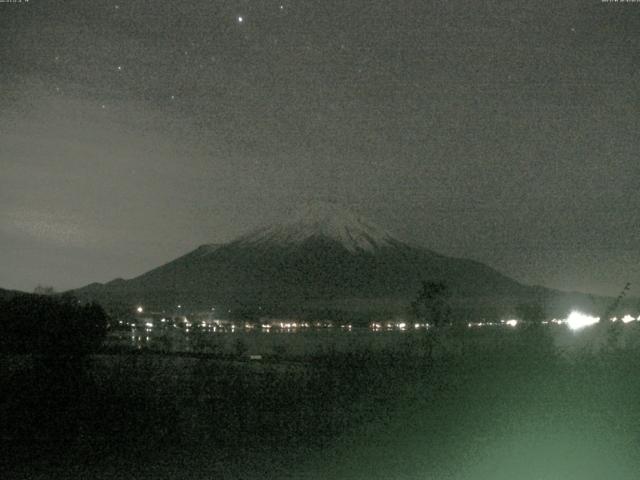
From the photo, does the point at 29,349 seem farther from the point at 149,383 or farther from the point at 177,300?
the point at 177,300

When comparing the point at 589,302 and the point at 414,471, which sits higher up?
the point at 589,302

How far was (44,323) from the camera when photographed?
2391 centimetres

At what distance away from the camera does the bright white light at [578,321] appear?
1524 cm

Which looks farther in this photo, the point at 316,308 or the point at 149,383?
the point at 316,308

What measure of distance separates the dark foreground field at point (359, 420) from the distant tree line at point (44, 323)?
23.0ft

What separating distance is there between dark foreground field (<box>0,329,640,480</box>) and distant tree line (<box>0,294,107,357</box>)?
23.0ft

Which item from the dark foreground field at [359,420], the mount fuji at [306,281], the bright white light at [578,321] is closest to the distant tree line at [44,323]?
the dark foreground field at [359,420]

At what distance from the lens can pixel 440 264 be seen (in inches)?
6752

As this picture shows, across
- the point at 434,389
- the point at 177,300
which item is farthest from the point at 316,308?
the point at 434,389

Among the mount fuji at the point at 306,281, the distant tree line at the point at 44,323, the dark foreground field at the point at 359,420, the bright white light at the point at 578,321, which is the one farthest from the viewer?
the mount fuji at the point at 306,281

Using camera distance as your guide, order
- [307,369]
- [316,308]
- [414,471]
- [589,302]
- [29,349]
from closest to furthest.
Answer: [414,471]
[307,369]
[589,302]
[29,349]
[316,308]

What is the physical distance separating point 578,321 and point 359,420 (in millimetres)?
4762

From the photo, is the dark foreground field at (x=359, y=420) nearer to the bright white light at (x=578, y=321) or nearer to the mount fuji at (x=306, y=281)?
the bright white light at (x=578, y=321)

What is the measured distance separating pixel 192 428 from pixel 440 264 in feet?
527
